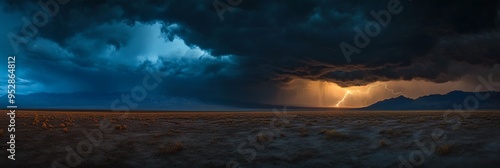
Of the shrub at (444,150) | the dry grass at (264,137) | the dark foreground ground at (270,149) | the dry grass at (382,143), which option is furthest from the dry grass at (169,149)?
the shrub at (444,150)

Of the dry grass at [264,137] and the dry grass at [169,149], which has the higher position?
the dry grass at [264,137]

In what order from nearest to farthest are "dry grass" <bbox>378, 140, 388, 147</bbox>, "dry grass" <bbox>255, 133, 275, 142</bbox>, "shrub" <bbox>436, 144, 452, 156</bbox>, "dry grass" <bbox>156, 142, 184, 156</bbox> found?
"shrub" <bbox>436, 144, 452, 156</bbox>
"dry grass" <bbox>156, 142, 184, 156</bbox>
"dry grass" <bbox>378, 140, 388, 147</bbox>
"dry grass" <bbox>255, 133, 275, 142</bbox>

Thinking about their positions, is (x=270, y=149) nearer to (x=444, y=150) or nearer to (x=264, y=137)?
(x=264, y=137)

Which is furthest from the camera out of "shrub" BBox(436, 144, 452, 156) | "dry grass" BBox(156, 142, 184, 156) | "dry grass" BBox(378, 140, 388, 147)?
"dry grass" BBox(378, 140, 388, 147)

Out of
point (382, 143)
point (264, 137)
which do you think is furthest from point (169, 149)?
point (382, 143)

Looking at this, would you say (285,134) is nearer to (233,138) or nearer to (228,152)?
(233,138)

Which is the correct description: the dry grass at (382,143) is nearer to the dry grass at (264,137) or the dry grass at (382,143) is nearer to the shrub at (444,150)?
the shrub at (444,150)

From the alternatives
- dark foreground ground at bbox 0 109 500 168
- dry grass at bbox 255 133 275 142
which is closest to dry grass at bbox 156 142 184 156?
dark foreground ground at bbox 0 109 500 168

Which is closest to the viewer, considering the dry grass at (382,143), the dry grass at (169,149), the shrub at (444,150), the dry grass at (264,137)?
the shrub at (444,150)

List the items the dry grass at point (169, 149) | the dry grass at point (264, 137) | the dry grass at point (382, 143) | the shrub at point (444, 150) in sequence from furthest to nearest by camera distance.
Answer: the dry grass at point (264, 137), the dry grass at point (382, 143), the dry grass at point (169, 149), the shrub at point (444, 150)

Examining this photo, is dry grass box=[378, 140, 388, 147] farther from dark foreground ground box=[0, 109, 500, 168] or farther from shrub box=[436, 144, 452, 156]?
shrub box=[436, 144, 452, 156]

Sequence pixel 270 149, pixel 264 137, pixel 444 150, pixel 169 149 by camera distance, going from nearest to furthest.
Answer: pixel 444 150 → pixel 169 149 → pixel 270 149 → pixel 264 137

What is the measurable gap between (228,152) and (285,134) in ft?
22.2

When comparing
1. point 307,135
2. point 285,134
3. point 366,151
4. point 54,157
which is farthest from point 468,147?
point 54,157
